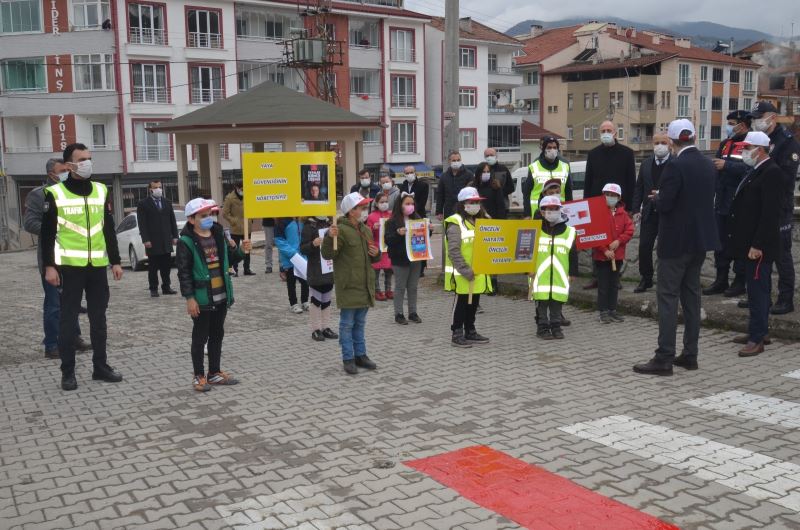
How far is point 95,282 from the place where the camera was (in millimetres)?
7934

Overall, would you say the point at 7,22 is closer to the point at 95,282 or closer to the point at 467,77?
the point at 467,77

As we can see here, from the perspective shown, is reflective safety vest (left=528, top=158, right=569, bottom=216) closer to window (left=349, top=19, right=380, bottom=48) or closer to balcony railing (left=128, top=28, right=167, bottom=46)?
balcony railing (left=128, top=28, right=167, bottom=46)

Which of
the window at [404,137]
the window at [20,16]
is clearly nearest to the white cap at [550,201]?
the window at [20,16]

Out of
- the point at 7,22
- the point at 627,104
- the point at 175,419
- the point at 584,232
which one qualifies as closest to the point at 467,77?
the point at 627,104

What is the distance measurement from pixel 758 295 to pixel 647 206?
10.3 ft

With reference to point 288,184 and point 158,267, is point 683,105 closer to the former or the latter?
point 158,267

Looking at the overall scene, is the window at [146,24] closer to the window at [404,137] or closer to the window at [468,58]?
the window at [404,137]

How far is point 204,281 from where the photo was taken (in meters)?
7.64

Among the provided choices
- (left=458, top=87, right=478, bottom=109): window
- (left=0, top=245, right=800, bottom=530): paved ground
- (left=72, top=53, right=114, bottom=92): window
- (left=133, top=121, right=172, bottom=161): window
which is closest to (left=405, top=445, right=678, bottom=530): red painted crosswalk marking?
(left=0, top=245, right=800, bottom=530): paved ground

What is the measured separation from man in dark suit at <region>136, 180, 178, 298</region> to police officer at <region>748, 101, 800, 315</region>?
371 inches

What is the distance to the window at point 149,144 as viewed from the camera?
152 feet

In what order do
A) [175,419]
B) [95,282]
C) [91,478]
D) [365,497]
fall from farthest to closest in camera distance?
[95,282] → [175,419] → [91,478] → [365,497]

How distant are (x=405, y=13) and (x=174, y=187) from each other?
20.5 metres

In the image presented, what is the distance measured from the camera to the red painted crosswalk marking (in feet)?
15.4
